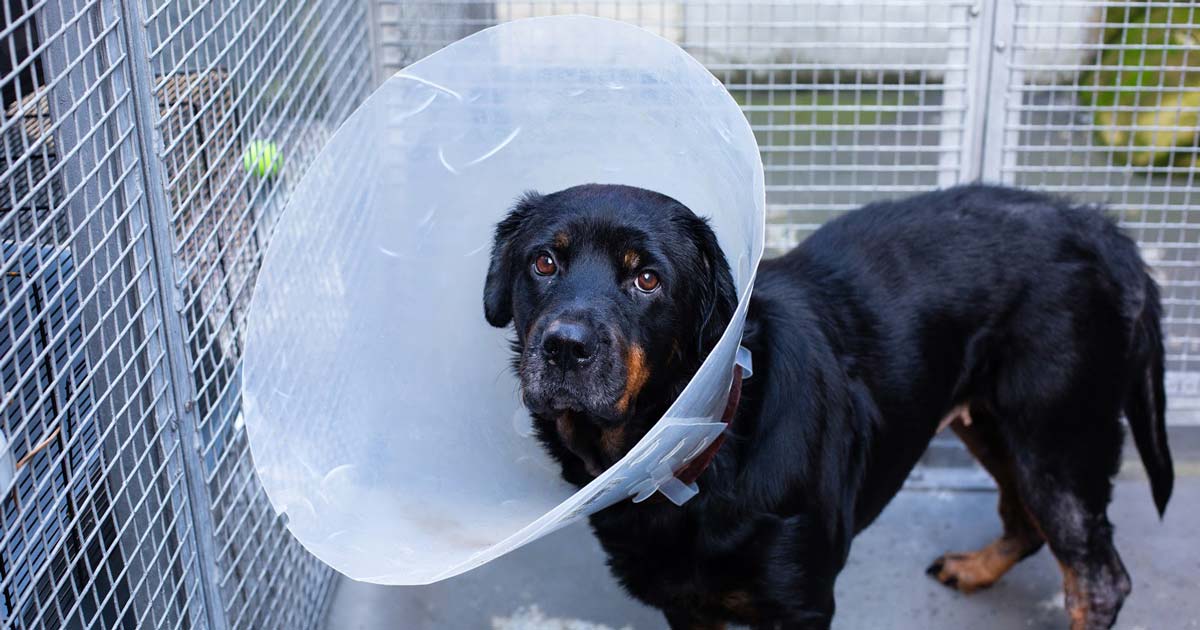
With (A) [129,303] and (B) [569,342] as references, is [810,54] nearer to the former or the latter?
(B) [569,342]

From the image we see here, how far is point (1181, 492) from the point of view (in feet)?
12.5

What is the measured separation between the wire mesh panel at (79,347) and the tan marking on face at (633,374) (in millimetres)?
890

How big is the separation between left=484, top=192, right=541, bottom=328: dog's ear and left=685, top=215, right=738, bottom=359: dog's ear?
38 cm

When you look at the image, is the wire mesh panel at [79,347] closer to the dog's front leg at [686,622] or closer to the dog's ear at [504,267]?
the dog's ear at [504,267]

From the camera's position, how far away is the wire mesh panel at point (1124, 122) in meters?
3.65

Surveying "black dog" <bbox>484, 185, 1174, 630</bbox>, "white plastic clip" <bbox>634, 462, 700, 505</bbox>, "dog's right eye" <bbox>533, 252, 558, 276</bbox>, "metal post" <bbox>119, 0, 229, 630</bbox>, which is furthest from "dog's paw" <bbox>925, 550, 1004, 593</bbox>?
"metal post" <bbox>119, 0, 229, 630</bbox>

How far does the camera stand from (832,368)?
8.55ft

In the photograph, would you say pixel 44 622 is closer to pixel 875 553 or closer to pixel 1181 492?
pixel 875 553

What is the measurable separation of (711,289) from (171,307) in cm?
110

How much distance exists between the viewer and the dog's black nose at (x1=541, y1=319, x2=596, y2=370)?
7.05ft

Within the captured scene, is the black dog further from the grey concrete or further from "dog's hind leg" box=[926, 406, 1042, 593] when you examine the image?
the grey concrete

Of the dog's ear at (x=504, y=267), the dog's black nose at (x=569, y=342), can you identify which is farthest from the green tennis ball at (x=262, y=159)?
the dog's black nose at (x=569, y=342)

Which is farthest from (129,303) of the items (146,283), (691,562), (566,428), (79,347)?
(691,562)

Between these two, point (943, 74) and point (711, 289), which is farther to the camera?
point (943, 74)
